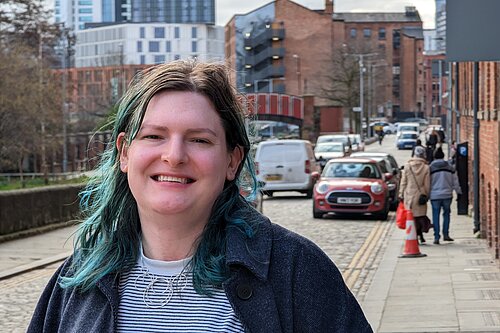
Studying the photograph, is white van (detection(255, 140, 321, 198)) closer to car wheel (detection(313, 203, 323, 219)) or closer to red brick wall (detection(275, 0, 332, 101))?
car wheel (detection(313, 203, 323, 219))

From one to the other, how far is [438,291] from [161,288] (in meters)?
11.3

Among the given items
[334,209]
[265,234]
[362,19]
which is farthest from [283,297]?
[362,19]

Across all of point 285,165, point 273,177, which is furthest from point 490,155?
point 273,177

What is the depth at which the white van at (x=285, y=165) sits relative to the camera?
35.0m

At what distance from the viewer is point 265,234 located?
2760 millimetres

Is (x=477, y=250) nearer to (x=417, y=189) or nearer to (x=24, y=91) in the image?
(x=417, y=189)

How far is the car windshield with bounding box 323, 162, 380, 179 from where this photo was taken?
27.7 meters

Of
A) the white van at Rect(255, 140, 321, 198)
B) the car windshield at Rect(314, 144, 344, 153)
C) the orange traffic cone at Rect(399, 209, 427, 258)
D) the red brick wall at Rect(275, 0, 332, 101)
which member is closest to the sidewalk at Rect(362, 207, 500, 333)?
the orange traffic cone at Rect(399, 209, 427, 258)

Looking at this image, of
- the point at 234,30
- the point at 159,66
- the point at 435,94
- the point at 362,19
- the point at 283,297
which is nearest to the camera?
the point at 283,297

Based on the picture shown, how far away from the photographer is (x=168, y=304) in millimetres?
2688

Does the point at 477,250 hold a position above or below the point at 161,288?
below

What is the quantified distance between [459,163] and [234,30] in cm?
11042

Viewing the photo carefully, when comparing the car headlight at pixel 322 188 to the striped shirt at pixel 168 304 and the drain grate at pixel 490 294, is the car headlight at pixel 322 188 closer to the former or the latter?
the drain grate at pixel 490 294

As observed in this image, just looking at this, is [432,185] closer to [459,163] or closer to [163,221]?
[459,163]
